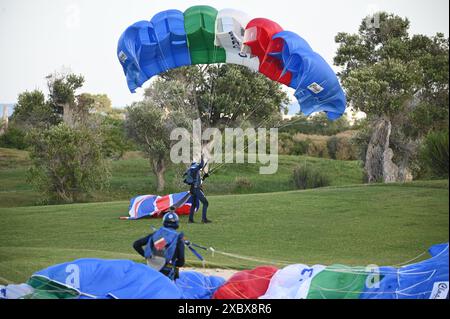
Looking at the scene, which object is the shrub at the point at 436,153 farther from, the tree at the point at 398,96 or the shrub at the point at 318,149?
the shrub at the point at 318,149

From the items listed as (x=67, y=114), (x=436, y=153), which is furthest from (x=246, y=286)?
(x=67, y=114)

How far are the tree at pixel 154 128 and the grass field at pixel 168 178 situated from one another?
1.25 metres

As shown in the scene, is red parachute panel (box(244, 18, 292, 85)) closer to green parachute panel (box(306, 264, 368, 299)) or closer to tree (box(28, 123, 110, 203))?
green parachute panel (box(306, 264, 368, 299))

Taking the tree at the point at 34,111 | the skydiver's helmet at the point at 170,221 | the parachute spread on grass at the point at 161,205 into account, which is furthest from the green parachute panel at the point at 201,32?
the tree at the point at 34,111

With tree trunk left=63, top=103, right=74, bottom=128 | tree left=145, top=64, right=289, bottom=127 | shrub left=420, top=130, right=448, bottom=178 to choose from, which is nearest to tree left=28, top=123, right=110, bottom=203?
tree left=145, top=64, right=289, bottom=127

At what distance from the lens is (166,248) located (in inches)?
379

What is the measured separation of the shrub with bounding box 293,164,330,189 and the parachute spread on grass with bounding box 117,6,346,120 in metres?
19.7

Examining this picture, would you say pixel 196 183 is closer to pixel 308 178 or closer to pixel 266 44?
pixel 266 44

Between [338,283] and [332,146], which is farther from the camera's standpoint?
[332,146]

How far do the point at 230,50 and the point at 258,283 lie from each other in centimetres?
805

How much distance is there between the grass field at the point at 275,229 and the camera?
47.4 feet

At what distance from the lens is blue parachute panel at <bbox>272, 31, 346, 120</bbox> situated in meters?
15.4
